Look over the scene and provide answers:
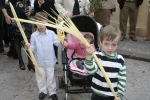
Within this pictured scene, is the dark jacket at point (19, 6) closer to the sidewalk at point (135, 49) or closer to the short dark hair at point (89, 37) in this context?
the short dark hair at point (89, 37)

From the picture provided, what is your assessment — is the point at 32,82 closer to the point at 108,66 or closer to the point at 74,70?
the point at 74,70

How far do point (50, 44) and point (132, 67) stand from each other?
236 centimetres

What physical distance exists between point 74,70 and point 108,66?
3.78ft

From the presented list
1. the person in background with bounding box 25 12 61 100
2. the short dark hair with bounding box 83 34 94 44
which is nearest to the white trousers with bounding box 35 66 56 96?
the person in background with bounding box 25 12 61 100

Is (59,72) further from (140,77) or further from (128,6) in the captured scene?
(128,6)

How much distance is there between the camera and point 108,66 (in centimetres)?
271

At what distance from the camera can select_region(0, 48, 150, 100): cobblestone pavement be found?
14.9 feet

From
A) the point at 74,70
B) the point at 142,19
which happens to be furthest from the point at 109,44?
the point at 142,19

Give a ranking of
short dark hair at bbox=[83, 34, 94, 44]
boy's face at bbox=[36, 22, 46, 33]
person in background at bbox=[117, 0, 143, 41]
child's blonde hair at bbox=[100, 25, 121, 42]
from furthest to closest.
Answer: person in background at bbox=[117, 0, 143, 41]
short dark hair at bbox=[83, 34, 94, 44]
boy's face at bbox=[36, 22, 46, 33]
child's blonde hair at bbox=[100, 25, 121, 42]

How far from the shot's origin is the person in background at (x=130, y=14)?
7324 millimetres

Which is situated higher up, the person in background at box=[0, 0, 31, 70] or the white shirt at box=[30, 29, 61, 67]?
the person in background at box=[0, 0, 31, 70]

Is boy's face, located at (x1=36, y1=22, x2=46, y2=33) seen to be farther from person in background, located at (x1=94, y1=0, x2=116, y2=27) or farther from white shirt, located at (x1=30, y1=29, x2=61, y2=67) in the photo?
person in background, located at (x1=94, y1=0, x2=116, y2=27)

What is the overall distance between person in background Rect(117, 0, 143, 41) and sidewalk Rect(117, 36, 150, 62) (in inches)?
8.1

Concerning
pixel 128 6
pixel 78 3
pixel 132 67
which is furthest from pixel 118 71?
pixel 128 6
